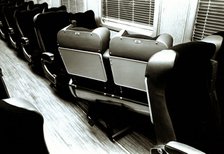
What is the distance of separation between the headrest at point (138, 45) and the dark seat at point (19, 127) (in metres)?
0.99

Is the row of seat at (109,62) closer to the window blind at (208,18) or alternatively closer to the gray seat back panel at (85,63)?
the gray seat back panel at (85,63)

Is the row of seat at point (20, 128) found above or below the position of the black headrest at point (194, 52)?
below

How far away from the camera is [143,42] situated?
1.60m

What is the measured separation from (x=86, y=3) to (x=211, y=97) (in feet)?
8.64

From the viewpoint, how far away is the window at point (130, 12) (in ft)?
8.29

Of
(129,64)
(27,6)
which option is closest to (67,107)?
(129,64)

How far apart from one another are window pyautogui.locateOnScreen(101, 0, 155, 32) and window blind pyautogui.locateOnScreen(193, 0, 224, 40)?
588 mm

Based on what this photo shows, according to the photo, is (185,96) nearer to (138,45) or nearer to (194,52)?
(194,52)

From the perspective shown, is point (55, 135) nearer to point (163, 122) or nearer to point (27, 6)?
point (163, 122)

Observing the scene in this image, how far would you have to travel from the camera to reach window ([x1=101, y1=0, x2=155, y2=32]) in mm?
2525

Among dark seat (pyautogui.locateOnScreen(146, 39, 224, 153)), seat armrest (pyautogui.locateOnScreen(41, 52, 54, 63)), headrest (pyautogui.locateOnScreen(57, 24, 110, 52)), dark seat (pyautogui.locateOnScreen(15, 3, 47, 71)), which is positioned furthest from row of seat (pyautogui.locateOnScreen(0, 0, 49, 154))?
dark seat (pyautogui.locateOnScreen(15, 3, 47, 71))

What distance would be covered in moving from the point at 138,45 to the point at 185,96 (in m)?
0.59

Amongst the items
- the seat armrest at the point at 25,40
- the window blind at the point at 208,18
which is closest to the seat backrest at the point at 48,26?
the seat armrest at the point at 25,40

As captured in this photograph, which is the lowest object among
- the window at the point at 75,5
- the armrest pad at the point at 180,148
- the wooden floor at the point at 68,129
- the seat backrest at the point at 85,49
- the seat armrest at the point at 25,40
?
the wooden floor at the point at 68,129
